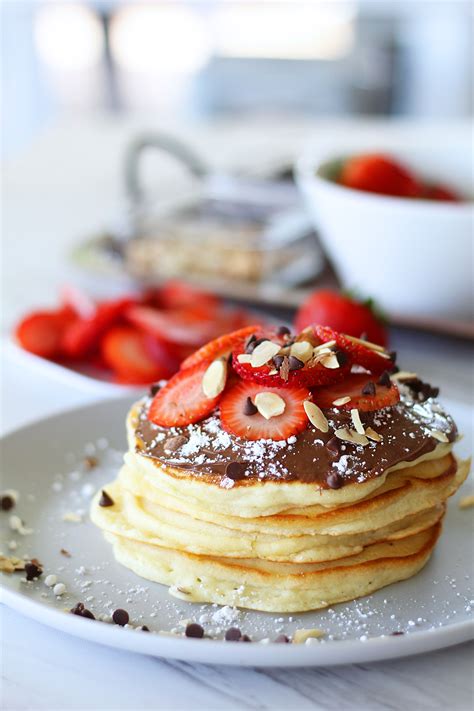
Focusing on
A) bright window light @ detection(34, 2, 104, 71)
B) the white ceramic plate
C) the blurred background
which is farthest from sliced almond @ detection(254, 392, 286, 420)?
bright window light @ detection(34, 2, 104, 71)

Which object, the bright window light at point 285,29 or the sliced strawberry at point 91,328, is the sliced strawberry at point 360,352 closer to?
the sliced strawberry at point 91,328

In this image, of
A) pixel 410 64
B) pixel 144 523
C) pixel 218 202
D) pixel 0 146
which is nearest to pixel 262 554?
pixel 144 523

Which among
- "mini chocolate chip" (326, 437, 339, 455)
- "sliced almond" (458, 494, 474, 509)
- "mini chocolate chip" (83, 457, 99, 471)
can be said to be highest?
"mini chocolate chip" (326, 437, 339, 455)

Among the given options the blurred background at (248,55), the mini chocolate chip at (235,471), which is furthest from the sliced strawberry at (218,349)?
the blurred background at (248,55)

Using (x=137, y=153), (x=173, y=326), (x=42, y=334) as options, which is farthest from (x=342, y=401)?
(x=137, y=153)

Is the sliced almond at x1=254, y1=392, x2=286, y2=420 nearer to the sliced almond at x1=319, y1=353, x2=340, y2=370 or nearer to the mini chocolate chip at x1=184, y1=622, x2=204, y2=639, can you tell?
the sliced almond at x1=319, y1=353, x2=340, y2=370

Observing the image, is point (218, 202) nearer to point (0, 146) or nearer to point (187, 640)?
point (187, 640)
